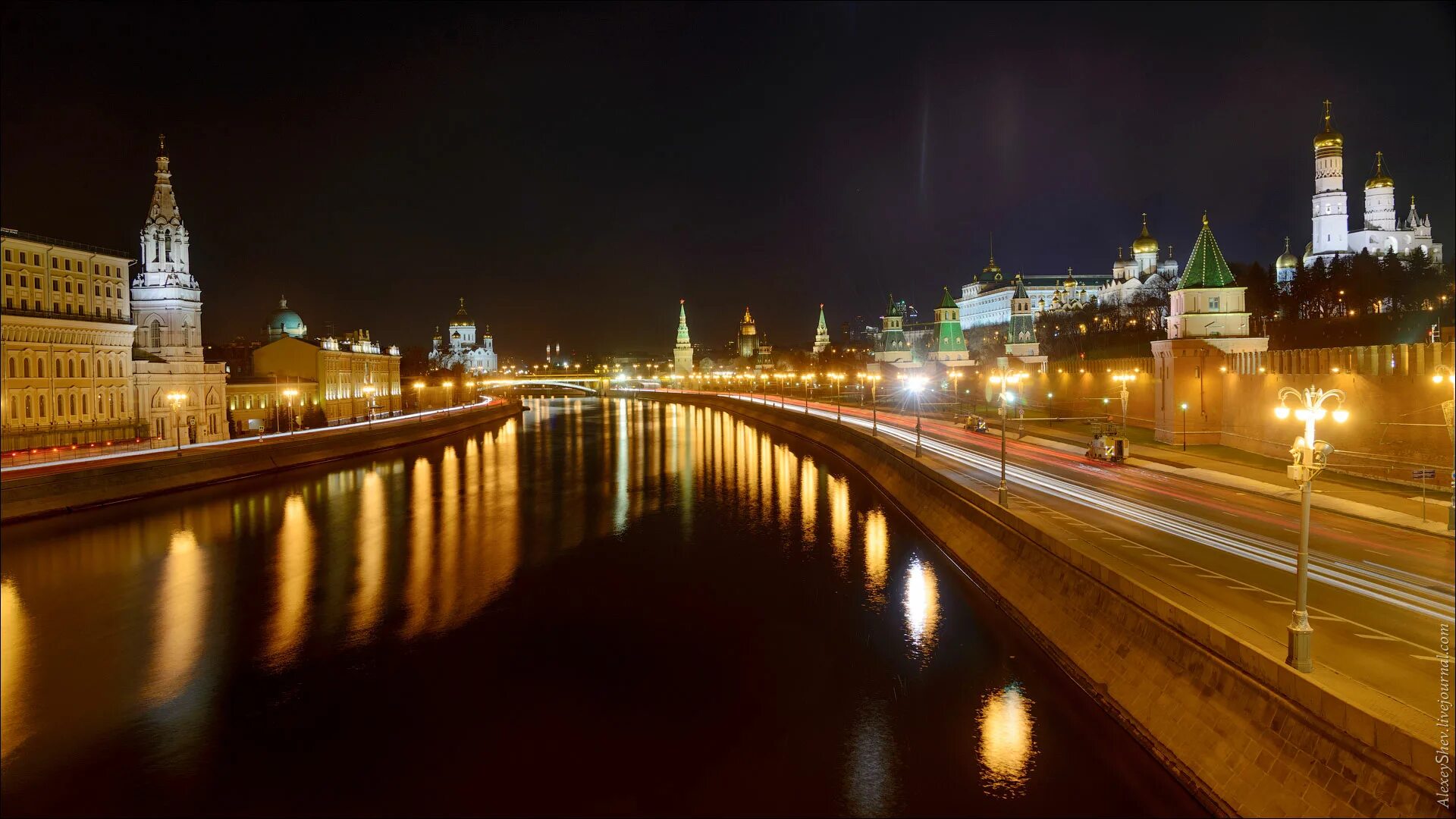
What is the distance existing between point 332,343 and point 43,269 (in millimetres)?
27150

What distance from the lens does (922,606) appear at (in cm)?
2014

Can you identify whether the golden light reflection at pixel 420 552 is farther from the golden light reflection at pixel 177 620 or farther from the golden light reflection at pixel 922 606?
the golden light reflection at pixel 922 606

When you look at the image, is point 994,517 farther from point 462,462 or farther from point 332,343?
point 332,343

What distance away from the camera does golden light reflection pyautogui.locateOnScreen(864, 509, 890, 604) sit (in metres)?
21.9

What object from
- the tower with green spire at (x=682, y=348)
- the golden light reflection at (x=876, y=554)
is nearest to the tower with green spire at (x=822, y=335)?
the tower with green spire at (x=682, y=348)

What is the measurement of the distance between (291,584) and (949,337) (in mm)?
82939

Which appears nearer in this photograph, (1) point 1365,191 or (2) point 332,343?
(2) point 332,343

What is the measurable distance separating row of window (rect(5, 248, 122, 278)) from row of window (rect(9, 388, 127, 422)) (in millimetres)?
5734

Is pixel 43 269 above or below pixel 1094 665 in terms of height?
above

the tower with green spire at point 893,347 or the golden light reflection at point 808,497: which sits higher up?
the tower with green spire at point 893,347

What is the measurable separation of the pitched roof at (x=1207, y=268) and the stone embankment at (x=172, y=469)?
152ft

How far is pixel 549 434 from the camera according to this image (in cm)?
7538

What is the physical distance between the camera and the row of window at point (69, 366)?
33.2 metres

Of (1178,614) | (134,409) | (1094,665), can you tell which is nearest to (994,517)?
(1094,665)
